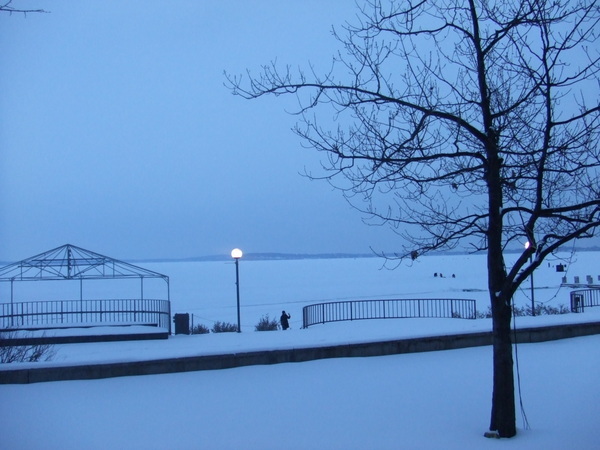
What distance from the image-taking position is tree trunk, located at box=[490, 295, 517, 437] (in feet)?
21.0

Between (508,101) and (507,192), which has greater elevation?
(508,101)

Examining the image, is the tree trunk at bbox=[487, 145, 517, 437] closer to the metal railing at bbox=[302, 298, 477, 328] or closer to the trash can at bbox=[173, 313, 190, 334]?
the metal railing at bbox=[302, 298, 477, 328]

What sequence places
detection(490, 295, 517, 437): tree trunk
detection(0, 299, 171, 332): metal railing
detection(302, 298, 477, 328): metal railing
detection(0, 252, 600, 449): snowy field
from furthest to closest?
detection(0, 299, 171, 332): metal railing < detection(302, 298, 477, 328): metal railing < detection(0, 252, 600, 449): snowy field < detection(490, 295, 517, 437): tree trunk

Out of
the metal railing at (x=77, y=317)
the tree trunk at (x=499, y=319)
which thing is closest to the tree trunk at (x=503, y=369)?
the tree trunk at (x=499, y=319)

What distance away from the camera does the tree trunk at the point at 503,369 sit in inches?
252

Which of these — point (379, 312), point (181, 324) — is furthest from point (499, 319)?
point (379, 312)

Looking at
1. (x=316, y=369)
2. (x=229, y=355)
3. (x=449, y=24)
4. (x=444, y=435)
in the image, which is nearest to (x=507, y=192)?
(x=449, y=24)

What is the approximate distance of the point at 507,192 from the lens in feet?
25.2

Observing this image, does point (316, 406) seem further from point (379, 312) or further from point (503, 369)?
point (379, 312)

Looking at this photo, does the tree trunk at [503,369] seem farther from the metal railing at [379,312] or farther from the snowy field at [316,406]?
the metal railing at [379,312]

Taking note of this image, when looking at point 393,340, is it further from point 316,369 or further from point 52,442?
point 52,442

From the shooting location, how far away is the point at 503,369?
643 cm

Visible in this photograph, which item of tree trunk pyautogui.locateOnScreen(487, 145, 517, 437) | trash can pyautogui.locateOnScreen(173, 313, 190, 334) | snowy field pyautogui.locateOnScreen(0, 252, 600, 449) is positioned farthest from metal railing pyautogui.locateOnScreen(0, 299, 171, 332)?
tree trunk pyautogui.locateOnScreen(487, 145, 517, 437)

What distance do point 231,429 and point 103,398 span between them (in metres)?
2.02
